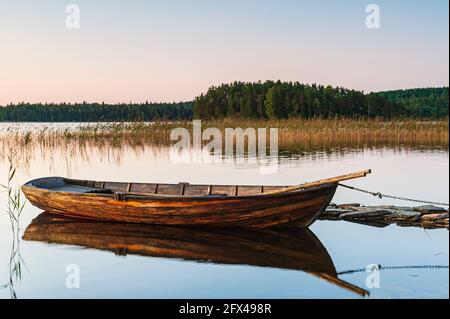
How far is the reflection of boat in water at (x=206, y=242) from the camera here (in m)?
7.87

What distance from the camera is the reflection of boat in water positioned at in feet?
25.8

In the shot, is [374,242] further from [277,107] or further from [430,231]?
[277,107]

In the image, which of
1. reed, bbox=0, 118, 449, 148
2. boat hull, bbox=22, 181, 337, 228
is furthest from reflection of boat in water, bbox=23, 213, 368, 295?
reed, bbox=0, 118, 449, 148

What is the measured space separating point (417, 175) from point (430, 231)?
23.9 feet

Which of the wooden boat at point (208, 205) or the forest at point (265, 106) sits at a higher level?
the forest at point (265, 106)

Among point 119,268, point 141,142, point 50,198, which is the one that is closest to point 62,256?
point 119,268

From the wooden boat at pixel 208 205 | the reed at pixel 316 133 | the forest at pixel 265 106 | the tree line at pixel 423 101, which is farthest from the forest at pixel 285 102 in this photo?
the wooden boat at pixel 208 205

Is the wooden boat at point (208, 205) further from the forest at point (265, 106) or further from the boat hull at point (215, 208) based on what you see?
the forest at point (265, 106)

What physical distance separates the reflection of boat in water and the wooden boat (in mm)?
151

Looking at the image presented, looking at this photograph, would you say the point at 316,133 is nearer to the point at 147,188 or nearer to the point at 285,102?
the point at 147,188

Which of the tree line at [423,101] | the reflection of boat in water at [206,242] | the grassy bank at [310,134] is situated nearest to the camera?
the reflection of boat in water at [206,242]

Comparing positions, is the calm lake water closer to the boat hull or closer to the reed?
the boat hull
